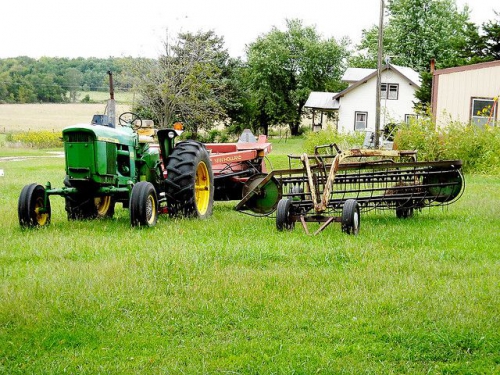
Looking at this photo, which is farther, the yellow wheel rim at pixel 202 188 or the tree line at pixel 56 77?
the tree line at pixel 56 77

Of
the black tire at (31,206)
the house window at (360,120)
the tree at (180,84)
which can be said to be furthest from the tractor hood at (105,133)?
the house window at (360,120)

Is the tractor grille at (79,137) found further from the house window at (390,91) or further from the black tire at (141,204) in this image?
the house window at (390,91)

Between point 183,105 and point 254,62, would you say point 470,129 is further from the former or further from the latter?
point 254,62

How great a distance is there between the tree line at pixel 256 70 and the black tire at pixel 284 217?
34636 mm

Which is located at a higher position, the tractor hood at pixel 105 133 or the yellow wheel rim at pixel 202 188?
the tractor hood at pixel 105 133

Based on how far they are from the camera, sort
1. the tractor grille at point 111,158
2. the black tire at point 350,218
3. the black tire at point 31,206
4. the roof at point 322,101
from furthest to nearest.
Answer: the roof at point 322,101
the tractor grille at point 111,158
the black tire at point 31,206
the black tire at point 350,218

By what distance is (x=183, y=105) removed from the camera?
44.5 meters

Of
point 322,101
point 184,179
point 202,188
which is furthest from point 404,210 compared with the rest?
point 322,101

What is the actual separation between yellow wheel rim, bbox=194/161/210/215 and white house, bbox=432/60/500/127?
15.1m

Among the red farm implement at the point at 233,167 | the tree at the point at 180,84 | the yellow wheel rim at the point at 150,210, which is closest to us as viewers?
the yellow wheel rim at the point at 150,210

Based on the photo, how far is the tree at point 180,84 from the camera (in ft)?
144

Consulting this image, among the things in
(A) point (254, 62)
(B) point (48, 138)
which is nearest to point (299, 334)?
(B) point (48, 138)

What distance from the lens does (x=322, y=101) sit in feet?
182

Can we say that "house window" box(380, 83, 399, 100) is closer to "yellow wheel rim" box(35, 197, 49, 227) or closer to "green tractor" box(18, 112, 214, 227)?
"green tractor" box(18, 112, 214, 227)
